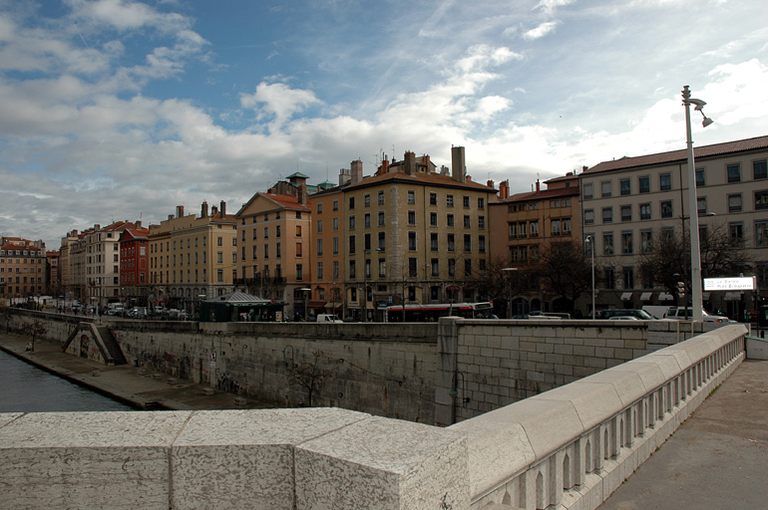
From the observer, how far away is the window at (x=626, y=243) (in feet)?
177

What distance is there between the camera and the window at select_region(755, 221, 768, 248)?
46.4 meters

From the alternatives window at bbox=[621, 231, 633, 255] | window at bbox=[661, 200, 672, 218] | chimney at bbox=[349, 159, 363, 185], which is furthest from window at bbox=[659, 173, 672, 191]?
chimney at bbox=[349, 159, 363, 185]

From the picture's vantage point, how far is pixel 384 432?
8.12 feet

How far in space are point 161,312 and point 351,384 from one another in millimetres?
57329

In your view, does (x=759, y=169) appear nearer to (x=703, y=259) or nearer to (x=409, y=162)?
(x=703, y=259)

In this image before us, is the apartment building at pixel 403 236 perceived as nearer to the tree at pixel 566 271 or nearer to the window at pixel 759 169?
the tree at pixel 566 271

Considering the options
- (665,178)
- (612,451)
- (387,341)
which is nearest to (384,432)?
(612,451)

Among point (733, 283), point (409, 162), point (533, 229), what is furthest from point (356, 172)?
point (733, 283)

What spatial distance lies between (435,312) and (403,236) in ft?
55.2

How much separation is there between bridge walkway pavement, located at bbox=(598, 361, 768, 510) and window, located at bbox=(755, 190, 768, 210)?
4807 cm

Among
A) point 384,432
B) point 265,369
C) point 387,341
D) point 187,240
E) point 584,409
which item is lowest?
point 265,369

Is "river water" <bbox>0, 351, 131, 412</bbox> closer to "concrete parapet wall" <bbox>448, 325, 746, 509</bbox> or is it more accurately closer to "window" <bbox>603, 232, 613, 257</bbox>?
"concrete parapet wall" <bbox>448, 325, 746, 509</bbox>

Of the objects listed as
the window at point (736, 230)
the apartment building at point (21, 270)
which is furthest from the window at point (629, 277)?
the apartment building at point (21, 270)

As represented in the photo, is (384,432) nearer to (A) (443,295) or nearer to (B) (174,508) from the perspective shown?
(B) (174,508)
